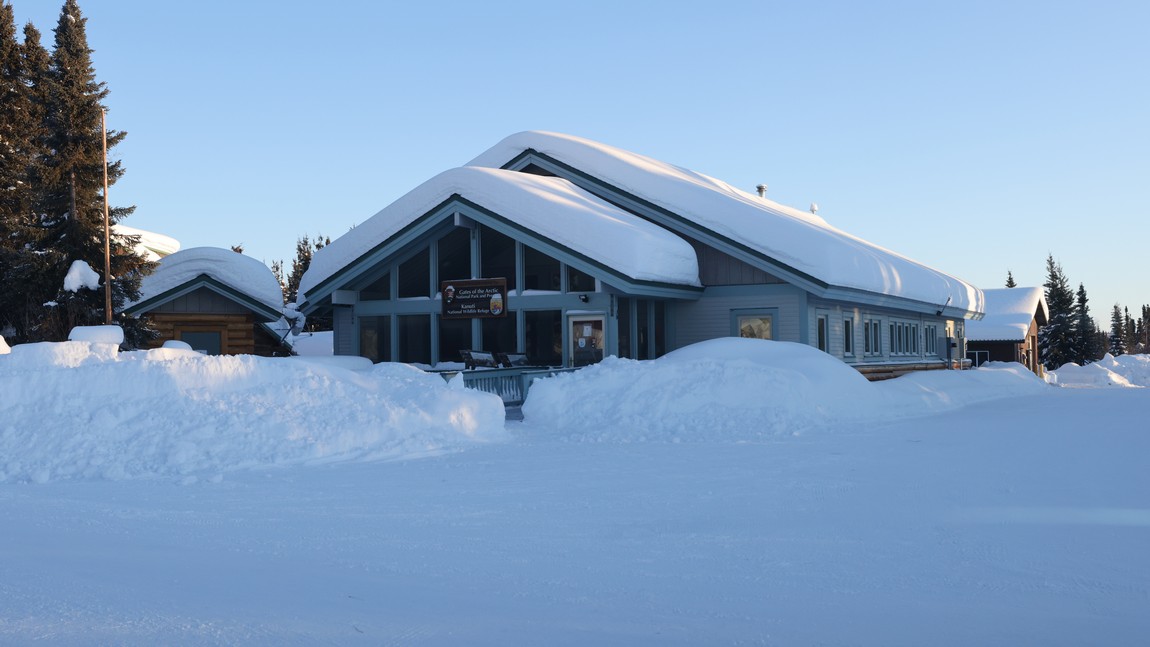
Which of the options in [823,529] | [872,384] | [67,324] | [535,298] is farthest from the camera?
[67,324]

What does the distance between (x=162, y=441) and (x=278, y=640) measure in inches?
287

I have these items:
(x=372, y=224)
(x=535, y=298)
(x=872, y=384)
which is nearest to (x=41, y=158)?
(x=372, y=224)

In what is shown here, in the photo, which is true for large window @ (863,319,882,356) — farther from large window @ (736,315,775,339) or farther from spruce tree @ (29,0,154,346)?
spruce tree @ (29,0,154,346)

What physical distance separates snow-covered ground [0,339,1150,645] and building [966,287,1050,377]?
35.6m

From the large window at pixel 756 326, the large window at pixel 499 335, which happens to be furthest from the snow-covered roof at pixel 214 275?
the large window at pixel 756 326

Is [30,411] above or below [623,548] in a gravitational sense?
above

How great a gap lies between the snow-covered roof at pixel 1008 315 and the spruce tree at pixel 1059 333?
36.4 ft

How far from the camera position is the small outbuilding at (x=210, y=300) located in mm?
26781

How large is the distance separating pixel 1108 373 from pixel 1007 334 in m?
6.14

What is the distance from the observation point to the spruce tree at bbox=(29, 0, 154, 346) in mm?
25672

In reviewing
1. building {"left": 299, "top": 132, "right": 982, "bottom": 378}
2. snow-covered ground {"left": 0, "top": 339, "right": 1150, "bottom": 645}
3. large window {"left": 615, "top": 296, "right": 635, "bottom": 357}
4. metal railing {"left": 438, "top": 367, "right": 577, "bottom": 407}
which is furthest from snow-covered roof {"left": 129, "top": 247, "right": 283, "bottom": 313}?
snow-covered ground {"left": 0, "top": 339, "right": 1150, "bottom": 645}

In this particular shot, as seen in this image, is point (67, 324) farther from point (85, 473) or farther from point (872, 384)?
point (872, 384)

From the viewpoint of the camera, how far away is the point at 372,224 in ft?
80.4

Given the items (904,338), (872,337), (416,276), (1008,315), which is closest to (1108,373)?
(1008,315)
